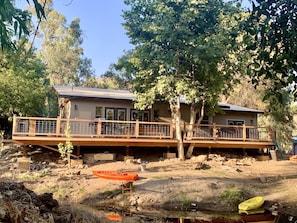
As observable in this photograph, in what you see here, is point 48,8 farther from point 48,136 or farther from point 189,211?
point 189,211

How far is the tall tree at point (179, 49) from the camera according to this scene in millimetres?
16297

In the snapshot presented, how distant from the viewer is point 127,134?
17.0 meters

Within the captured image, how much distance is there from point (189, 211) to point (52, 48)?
3504cm

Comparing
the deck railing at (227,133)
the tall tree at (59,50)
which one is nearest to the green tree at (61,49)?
the tall tree at (59,50)

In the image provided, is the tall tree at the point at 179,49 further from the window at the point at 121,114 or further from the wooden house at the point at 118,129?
the window at the point at 121,114

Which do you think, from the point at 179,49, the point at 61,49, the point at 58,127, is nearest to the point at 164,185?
the point at 58,127

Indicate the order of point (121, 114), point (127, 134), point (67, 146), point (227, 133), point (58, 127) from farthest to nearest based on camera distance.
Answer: point (121, 114) < point (227, 133) < point (127, 134) < point (58, 127) < point (67, 146)

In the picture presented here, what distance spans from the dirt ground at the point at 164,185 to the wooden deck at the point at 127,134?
1.26 meters

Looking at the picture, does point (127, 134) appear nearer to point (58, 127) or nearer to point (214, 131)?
point (58, 127)

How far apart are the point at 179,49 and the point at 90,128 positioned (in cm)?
636

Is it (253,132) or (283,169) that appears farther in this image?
(253,132)

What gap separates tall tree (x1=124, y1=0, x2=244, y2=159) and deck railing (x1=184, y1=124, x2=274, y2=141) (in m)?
1.17

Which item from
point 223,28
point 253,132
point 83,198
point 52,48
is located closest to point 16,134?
point 83,198

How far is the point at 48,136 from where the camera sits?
1557 centimetres
